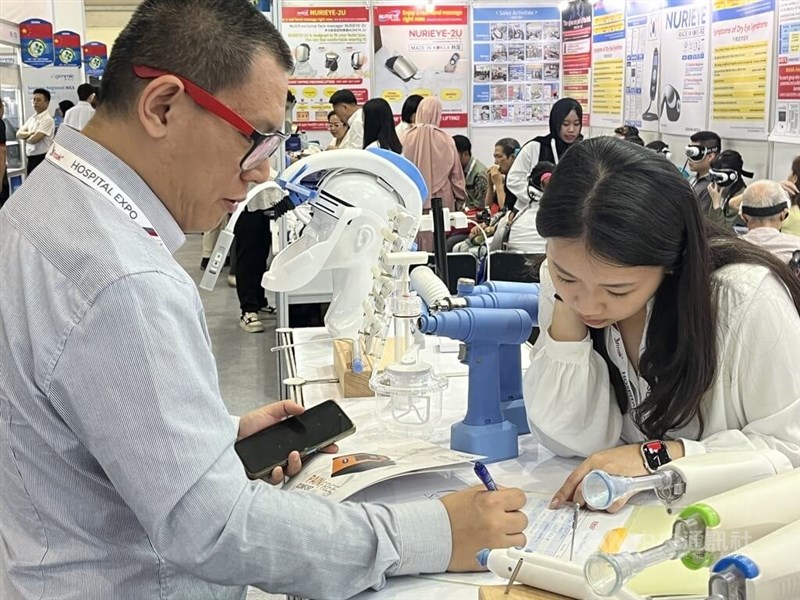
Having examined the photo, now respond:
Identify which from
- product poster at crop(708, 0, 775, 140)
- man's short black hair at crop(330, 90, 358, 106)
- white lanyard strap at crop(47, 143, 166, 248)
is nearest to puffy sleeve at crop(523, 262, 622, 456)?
white lanyard strap at crop(47, 143, 166, 248)

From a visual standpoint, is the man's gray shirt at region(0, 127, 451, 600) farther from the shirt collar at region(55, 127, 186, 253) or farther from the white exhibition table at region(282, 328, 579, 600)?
the white exhibition table at region(282, 328, 579, 600)

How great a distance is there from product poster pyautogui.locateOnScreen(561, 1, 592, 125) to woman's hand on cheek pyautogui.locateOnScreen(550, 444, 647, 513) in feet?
22.5

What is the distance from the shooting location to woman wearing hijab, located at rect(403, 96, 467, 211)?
18.9ft

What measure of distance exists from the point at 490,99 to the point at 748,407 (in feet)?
22.5

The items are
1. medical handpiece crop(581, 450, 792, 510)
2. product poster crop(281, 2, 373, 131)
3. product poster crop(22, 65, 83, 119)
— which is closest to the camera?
medical handpiece crop(581, 450, 792, 510)

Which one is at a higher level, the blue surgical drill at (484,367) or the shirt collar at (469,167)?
the shirt collar at (469,167)

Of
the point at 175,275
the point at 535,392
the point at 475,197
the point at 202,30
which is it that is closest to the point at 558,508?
the point at 535,392

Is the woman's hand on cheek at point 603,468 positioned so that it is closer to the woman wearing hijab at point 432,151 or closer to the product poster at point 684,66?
the woman wearing hijab at point 432,151

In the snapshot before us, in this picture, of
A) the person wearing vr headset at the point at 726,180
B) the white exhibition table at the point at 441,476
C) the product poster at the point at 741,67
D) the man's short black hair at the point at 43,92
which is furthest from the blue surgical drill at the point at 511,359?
the man's short black hair at the point at 43,92

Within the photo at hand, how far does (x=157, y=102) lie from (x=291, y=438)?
699mm

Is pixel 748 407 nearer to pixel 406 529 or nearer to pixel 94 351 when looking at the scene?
pixel 406 529

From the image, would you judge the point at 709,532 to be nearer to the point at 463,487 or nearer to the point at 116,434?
the point at 116,434

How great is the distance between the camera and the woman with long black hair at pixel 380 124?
525 cm

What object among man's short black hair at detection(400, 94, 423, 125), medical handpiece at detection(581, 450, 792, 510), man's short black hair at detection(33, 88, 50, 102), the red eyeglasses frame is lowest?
medical handpiece at detection(581, 450, 792, 510)
